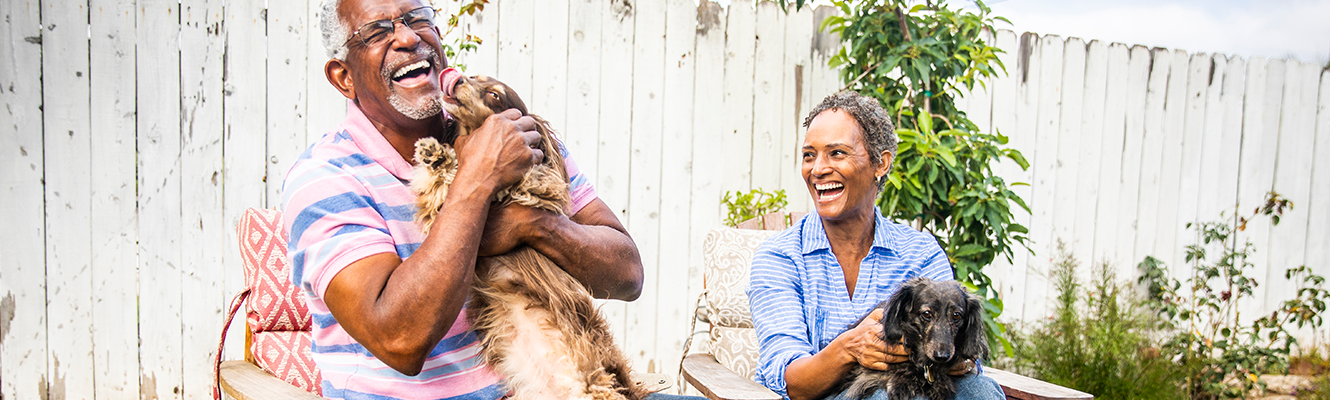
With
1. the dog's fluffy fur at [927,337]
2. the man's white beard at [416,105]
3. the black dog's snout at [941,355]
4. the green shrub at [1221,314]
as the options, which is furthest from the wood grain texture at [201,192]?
the green shrub at [1221,314]

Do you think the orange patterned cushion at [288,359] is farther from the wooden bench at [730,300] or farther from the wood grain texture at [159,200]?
the wood grain texture at [159,200]

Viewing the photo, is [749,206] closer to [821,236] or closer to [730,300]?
[730,300]

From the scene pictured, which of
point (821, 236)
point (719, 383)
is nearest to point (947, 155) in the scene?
point (821, 236)

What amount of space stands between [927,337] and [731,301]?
53.1 inches

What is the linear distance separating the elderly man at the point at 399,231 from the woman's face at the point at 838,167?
852mm

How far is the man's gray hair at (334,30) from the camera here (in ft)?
5.28

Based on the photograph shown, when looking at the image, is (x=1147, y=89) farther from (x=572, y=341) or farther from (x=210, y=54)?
(x=210, y=54)

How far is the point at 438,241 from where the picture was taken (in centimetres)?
134

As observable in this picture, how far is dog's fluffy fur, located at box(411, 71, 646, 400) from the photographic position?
153 cm

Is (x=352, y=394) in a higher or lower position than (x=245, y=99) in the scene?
lower

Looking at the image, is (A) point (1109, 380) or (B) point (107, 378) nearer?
(B) point (107, 378)

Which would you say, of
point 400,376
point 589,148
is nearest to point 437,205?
point 400,376

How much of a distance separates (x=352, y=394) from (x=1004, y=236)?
10.8ft

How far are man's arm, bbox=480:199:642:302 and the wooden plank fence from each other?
2.56 metres
